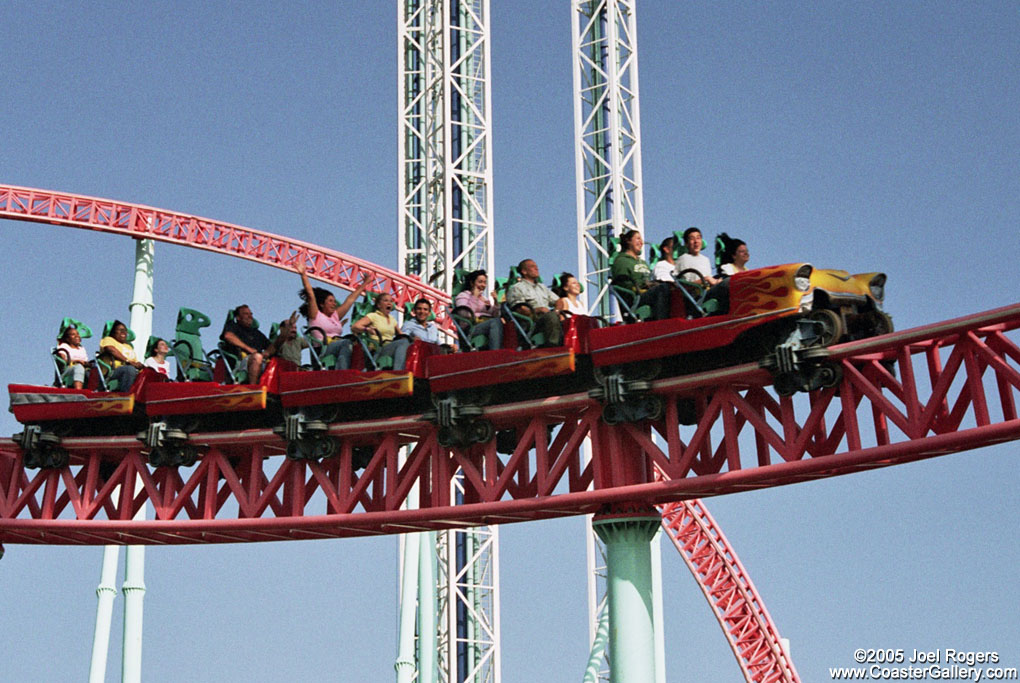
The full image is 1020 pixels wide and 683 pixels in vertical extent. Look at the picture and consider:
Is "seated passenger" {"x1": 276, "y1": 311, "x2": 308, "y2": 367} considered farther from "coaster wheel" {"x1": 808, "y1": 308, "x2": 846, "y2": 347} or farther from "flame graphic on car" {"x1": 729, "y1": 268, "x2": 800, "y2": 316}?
"coaster wheel" {"x1": 808, "y1": 308, "x2": 846, "y2": 347}

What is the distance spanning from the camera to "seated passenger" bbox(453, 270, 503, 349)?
10.3 meters

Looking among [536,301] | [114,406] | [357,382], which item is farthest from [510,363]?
[114,406]

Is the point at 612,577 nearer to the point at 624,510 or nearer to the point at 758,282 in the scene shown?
the point at 624,510

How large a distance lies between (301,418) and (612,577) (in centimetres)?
298

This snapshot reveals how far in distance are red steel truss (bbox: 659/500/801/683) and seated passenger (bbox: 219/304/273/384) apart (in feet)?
33.6

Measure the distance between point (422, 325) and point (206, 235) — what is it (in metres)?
6.64

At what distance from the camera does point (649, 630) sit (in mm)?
9656

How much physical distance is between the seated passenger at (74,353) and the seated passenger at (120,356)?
9.1 inches

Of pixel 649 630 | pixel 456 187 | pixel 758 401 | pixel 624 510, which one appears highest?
pixel 456 187

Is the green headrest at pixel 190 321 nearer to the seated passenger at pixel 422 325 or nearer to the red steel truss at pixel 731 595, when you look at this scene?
the seated passenger at pixel 422 325

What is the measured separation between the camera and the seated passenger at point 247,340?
37.4 feet

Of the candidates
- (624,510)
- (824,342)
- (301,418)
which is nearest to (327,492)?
(301,418)

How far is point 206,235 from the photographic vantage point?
16828mm

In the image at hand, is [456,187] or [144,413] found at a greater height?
[456,187]
